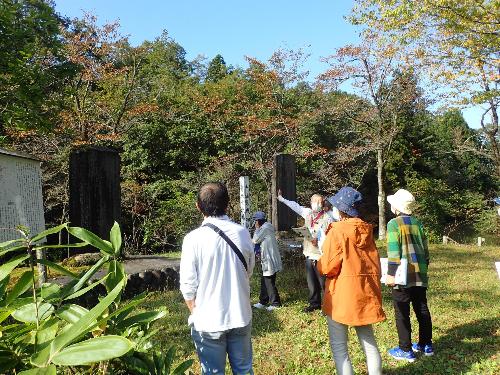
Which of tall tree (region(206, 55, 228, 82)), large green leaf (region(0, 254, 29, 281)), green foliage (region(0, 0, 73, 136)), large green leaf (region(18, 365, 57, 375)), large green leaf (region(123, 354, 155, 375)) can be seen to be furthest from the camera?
tall tree (region(206, 55, 228, 82))

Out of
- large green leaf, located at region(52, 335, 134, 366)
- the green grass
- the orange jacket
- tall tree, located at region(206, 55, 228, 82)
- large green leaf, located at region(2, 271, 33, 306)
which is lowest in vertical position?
the green grass

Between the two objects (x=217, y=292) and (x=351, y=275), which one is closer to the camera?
(x=217, y=292)

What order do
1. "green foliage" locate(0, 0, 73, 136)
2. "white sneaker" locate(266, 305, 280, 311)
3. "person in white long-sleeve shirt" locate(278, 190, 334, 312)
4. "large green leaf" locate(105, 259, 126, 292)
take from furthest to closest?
"green foliage" locate(0, 0, 73, 136)
"white sneaker" locate(266, 305, 280, 311)
"person in white long-sleeve shirt" locate(278, 190, 334, 312)
"large green leaf" locate(105, 259, 126, 292)

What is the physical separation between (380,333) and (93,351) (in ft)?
14.9

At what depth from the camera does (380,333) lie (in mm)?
4848

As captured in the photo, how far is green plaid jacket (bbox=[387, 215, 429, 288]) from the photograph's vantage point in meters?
3.88

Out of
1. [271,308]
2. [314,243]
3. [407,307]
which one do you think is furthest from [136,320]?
[271,308]

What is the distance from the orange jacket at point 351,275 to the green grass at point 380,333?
1.03m

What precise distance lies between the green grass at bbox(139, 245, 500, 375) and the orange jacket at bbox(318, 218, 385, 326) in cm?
103

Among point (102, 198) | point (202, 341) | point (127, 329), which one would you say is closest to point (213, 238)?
point (202, 341)

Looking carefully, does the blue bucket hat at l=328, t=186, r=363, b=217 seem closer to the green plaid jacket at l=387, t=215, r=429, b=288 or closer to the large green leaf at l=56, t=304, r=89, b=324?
the green plaid jacket at l=387, t=215, r=429, b=288

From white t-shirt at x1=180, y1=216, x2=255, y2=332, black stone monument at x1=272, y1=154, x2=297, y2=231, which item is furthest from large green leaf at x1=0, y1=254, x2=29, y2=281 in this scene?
black stone monument at x1=272, y1=154, x2=297, y2=231

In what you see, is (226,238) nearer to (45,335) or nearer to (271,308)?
(45,335)

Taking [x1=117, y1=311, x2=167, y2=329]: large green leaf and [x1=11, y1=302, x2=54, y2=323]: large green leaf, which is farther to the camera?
[x1=117, y1=311, x2=167, y2=329]: large green leaf
